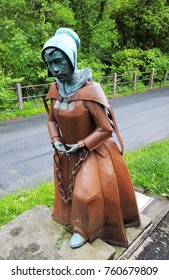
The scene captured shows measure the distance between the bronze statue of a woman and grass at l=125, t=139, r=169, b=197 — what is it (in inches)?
44.5

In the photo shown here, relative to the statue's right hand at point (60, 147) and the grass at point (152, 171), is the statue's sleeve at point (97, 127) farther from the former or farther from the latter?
the grass at point (152, 171)

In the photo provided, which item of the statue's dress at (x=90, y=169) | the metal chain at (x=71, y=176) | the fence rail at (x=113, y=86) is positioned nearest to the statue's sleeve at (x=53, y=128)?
the statue's dress at (x=90, y=169)

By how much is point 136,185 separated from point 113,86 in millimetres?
7830

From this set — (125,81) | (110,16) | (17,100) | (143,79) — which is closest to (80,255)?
(17,100)

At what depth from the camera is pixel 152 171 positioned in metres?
4.07

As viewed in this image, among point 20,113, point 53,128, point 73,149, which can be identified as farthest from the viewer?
point 20,113

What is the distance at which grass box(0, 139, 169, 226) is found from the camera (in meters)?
→ 3.52

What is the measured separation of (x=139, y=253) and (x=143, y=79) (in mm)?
11073

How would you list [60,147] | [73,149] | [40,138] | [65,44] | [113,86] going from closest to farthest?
[65,44] → [73,149] → [60,147] → [40,138] → [113,86]

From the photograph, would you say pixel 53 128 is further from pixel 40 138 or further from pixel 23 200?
pixel 40 138

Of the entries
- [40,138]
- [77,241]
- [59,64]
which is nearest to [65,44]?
[59,64]

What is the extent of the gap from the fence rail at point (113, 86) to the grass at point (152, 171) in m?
4.81

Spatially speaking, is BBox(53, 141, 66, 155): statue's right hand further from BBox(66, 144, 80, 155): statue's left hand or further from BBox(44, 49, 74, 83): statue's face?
BBox(44, 49, 74, 83): statue's face

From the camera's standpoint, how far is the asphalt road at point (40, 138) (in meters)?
4.73
